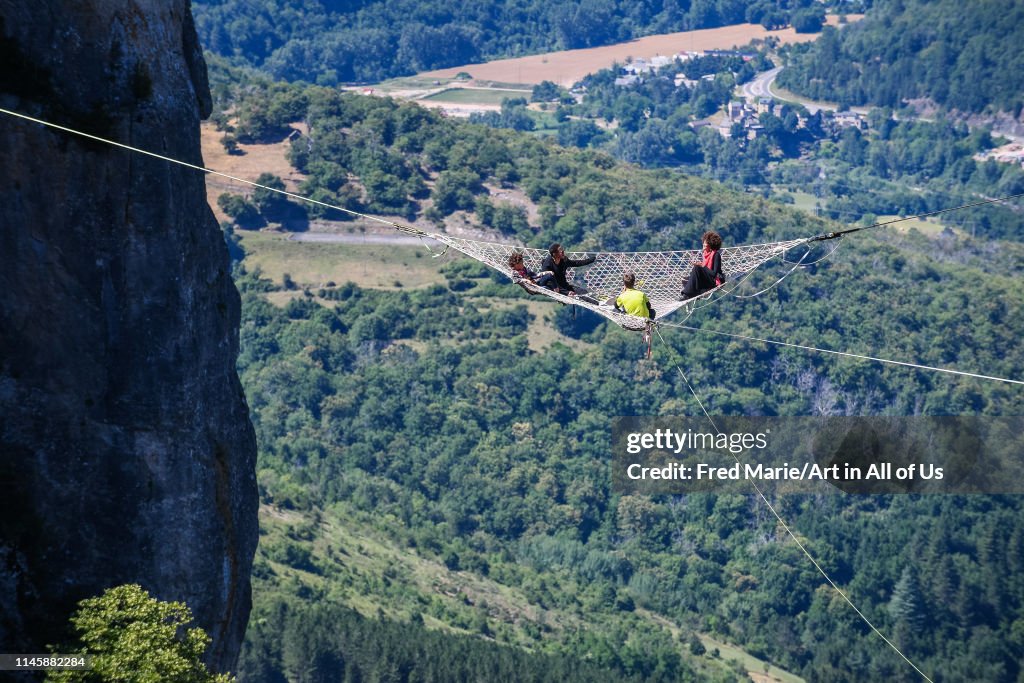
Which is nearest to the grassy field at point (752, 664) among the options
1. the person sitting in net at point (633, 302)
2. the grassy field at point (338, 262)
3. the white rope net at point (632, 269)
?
the grassy field at point (338, 262)

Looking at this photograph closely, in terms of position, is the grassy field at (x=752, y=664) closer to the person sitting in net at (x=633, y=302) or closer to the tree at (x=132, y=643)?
the person sitting in net at (x=633, y=302)

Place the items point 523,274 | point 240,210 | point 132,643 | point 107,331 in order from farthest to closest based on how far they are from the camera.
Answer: point 240,210 < point 523,274 < point 107,331 < point 132,643

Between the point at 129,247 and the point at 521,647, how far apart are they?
48.0 m

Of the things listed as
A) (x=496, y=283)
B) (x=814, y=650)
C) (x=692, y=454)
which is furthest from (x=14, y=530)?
(x=496, y=283)

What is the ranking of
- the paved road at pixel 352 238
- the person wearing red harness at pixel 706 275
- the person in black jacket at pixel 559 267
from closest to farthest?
1. the person wearing red harness at pixel 706 275
2. the person in black jacket at pixel 559 267
3. the paved road at pixel 352 238

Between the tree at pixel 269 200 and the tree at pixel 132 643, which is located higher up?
the tree at pixel 132 643

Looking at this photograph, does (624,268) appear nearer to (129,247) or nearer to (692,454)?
(129,247)

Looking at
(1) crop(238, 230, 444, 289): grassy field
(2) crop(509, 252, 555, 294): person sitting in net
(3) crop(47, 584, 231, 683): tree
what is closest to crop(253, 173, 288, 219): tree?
(1) crop(238, 230, 444, 289): grassy field

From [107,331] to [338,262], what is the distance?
88.9 m

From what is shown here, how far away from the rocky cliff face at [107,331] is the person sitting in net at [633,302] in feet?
24.4

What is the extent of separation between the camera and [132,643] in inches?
1057

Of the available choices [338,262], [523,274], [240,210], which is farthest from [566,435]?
[523,274]

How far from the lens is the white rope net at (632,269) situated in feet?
104

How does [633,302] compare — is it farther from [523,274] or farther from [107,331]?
[107,331]
